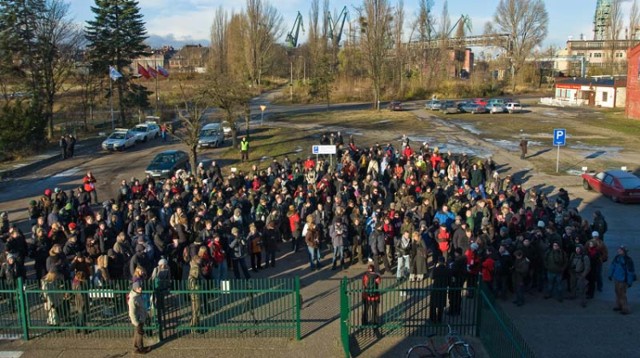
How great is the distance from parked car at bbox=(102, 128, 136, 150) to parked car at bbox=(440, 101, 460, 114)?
31175mm

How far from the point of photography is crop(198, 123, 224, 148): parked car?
1315 inches

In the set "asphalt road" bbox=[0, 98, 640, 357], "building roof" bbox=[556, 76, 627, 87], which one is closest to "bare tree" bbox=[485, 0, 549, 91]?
"building roof" bbox=[556, 76, 627, 87]

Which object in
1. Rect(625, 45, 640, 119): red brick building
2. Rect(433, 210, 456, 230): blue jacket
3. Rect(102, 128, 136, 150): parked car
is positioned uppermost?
Rect(625, 45, 640, 119): red brick building

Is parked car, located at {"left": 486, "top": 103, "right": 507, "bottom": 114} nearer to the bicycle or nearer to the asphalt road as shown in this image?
the asphalt road

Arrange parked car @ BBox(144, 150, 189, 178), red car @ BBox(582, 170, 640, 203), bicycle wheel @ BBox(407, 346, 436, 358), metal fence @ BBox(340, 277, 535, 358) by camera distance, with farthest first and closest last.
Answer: parked car @ BBox(144, 150, 189, 178), red car @ BBox(582, 170, 640, 203), metal fence @ BBox(340, 277, 535, 358), bicycle wheel @ BBox(407, 346, 436, 358)

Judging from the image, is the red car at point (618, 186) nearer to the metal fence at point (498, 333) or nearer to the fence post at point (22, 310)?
the metal fence at point (498, 333)

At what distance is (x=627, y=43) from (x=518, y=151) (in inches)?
2934

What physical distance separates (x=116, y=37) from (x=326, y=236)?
126 ft

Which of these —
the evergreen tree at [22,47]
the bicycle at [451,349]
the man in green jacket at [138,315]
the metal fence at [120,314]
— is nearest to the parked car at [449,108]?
the evergreen tree at [22,47]

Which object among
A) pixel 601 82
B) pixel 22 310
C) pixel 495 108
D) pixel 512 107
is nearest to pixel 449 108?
pixel 495 108

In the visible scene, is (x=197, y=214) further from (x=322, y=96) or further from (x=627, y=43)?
(x=627, y=43)

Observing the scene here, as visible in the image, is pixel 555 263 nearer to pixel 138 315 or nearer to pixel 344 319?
pixel 344 319

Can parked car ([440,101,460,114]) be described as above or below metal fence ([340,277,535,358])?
above

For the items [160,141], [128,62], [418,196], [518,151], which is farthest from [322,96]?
[418,196]
